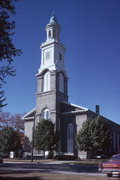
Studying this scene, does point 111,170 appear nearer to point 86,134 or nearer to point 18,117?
point 86,134

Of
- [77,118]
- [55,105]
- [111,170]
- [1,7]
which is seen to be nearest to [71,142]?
[77,118]

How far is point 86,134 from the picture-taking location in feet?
139

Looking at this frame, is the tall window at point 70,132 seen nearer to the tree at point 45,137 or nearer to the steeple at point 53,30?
the tree at point 45,137

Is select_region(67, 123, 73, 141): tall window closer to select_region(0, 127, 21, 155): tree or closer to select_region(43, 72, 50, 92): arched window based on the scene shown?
select_region(43, 72, 50, 92): arched window

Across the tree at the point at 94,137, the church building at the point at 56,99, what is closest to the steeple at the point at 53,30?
the church building at the point at 56,99

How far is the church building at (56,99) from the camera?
5206 cm

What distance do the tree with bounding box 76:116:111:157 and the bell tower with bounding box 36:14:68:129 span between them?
1061 centimetres

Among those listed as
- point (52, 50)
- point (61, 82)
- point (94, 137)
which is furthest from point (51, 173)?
point (52, 50)

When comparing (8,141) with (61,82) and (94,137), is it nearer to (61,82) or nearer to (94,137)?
(61,82)

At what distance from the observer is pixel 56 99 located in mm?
52875

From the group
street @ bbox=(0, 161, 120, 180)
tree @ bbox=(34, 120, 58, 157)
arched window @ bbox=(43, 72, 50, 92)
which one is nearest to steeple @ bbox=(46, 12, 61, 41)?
arched window @ bbox=(43, 72, 50, 92)

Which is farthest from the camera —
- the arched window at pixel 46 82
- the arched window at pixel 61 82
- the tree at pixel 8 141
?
the arched window at pixel 61 82

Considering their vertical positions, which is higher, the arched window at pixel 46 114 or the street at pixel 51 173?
the arched window at pixel 46 114

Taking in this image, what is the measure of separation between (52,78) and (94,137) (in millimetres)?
18422
